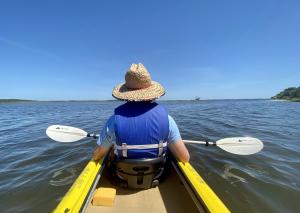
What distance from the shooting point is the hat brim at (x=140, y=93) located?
2.74m

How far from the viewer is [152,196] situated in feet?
10.5

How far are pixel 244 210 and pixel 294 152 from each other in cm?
461

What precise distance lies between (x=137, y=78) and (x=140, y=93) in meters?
0.21

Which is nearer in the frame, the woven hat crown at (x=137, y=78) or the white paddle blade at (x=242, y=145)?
the woven hat crown at (x=137, y=78)

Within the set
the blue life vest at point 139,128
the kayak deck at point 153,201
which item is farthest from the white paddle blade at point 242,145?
the blue life vest at point 139,128

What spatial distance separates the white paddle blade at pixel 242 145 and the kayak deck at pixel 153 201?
271cm

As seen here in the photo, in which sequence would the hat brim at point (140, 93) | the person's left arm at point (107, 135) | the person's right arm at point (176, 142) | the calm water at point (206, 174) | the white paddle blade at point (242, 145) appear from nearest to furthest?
the hat brim at point (140, 93) < the person's left arm at point (107, 135) < the person's right arm at point (176, 142) < the calm water at point (206, 174) < the white paddle blade at point (242, 145)

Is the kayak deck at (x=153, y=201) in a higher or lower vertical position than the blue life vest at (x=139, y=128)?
lower

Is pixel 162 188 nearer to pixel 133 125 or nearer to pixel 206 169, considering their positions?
pixel 133 125

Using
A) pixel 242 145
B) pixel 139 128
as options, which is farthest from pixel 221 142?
pixel 139 128

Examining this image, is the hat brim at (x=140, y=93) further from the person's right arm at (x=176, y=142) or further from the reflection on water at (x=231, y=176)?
the reflection on water at (x=231, y=176)

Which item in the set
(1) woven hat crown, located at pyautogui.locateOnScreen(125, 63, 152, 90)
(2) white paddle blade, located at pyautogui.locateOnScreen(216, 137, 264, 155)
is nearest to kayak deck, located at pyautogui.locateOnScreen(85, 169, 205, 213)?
(1) woven hat crown, located at pyautogui.locateOnScreen(125, 63, 152, 90)

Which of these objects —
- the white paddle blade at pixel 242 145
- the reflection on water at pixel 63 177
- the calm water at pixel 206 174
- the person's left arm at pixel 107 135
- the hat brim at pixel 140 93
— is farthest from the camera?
the white paddle blade at pixel 242 145

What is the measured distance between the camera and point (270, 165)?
6176 millimetres
